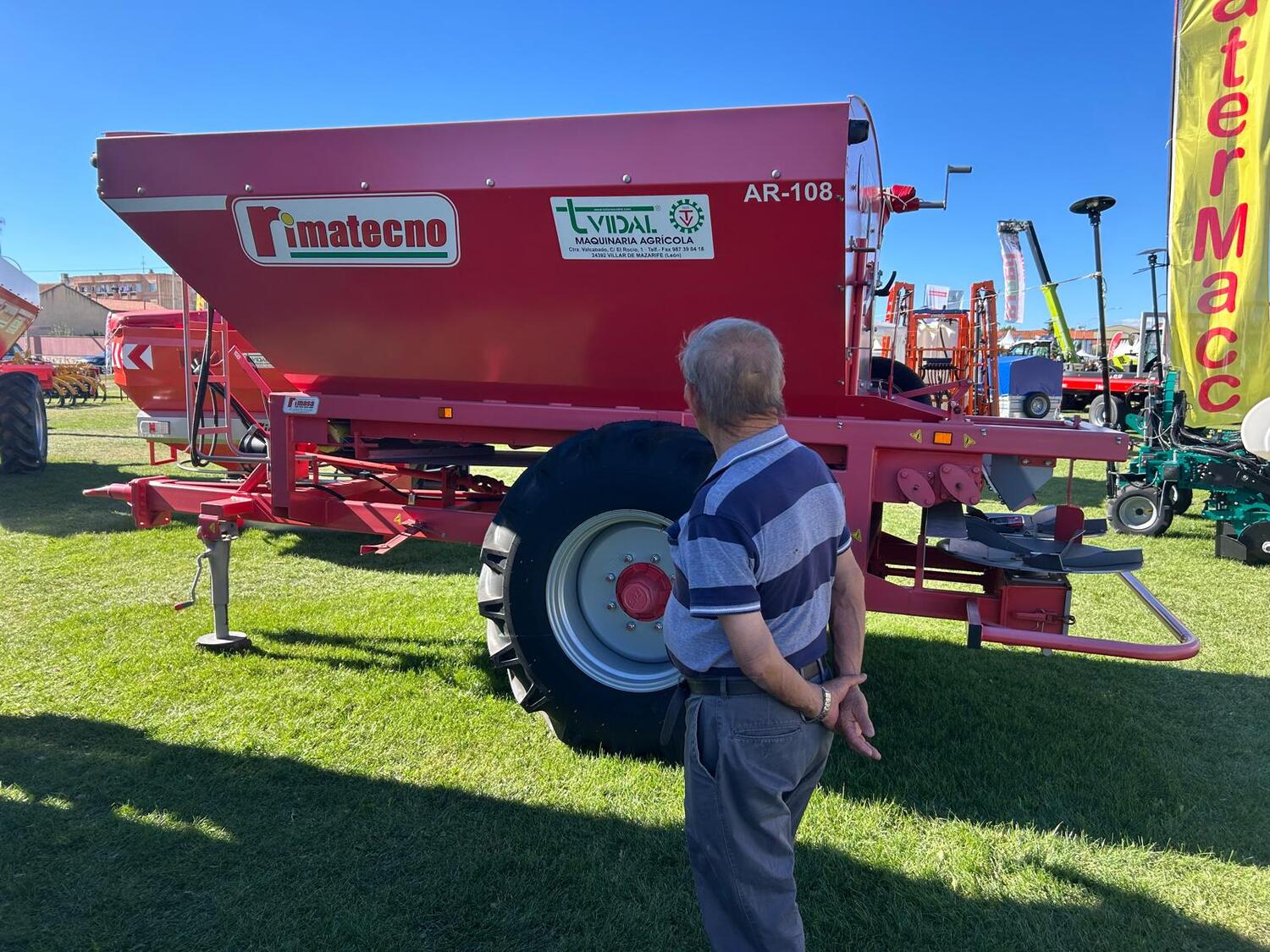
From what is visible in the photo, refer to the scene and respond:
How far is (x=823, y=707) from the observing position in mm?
1572

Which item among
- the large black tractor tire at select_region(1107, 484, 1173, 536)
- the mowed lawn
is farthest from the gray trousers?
the large black tractor tire at select_region(1107, 484, 1173, 536)

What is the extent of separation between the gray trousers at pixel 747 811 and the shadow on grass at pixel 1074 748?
1571 mm

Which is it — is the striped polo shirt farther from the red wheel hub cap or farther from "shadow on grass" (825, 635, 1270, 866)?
"shadow on grass" (825, 635, 1270, 866)

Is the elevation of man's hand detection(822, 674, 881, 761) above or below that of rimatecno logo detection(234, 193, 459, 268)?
below

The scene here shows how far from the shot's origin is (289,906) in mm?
2404

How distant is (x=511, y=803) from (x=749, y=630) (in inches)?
73.3

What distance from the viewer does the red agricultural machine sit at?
9.95m

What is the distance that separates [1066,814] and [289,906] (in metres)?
2.66

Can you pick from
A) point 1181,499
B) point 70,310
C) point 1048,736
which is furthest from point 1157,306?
point 70,310

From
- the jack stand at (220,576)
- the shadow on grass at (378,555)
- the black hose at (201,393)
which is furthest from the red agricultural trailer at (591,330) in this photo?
the shadow on grass at (378,555)

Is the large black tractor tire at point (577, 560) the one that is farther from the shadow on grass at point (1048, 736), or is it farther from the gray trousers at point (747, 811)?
the gray trousers at point (747, 811)

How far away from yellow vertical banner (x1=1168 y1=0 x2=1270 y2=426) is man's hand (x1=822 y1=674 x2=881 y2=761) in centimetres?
636

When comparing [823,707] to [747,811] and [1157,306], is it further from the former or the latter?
[1157,306]

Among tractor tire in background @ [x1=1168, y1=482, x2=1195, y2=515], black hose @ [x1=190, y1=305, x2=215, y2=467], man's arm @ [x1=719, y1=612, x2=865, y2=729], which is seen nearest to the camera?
man's arm @ [x1=719, y1=612, x2=865, y2=729]
